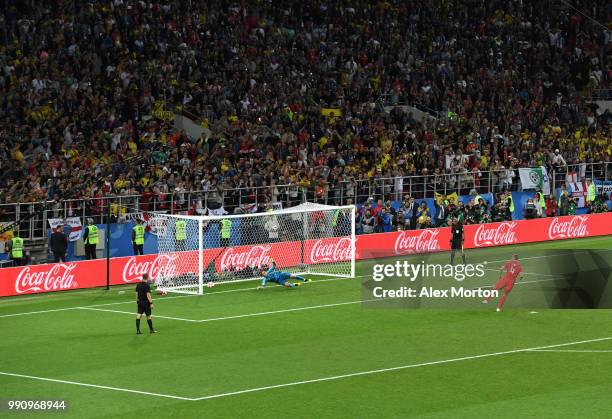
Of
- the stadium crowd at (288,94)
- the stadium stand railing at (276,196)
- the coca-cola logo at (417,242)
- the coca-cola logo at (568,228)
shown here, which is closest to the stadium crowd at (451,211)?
the stadium crowd at (288,94)

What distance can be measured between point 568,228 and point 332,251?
44.6ft

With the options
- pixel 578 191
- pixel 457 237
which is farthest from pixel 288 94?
pixel 578 191

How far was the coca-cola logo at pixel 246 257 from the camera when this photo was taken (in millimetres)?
38125

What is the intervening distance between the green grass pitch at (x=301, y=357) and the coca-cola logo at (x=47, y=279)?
0.56 m

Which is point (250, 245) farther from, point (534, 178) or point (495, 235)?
point (534, 178)

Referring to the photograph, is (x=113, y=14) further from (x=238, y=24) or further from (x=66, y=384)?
(x=66, y=384)

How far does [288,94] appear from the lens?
48.8m

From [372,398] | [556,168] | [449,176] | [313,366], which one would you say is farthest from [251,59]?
[372,398]

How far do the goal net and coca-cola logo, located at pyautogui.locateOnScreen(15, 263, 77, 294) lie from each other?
280 centimetres

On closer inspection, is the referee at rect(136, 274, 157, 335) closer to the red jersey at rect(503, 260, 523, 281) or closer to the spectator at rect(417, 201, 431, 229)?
the red jersey at rect(503, 260, 523, 281)

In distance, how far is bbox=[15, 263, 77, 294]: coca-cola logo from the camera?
3584cm

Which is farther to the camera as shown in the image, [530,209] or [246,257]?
[530,209]

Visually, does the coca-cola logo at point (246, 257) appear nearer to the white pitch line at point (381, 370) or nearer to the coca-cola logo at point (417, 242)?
the coca-cola logo at point (417, 242)

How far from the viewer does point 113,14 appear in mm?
46281
